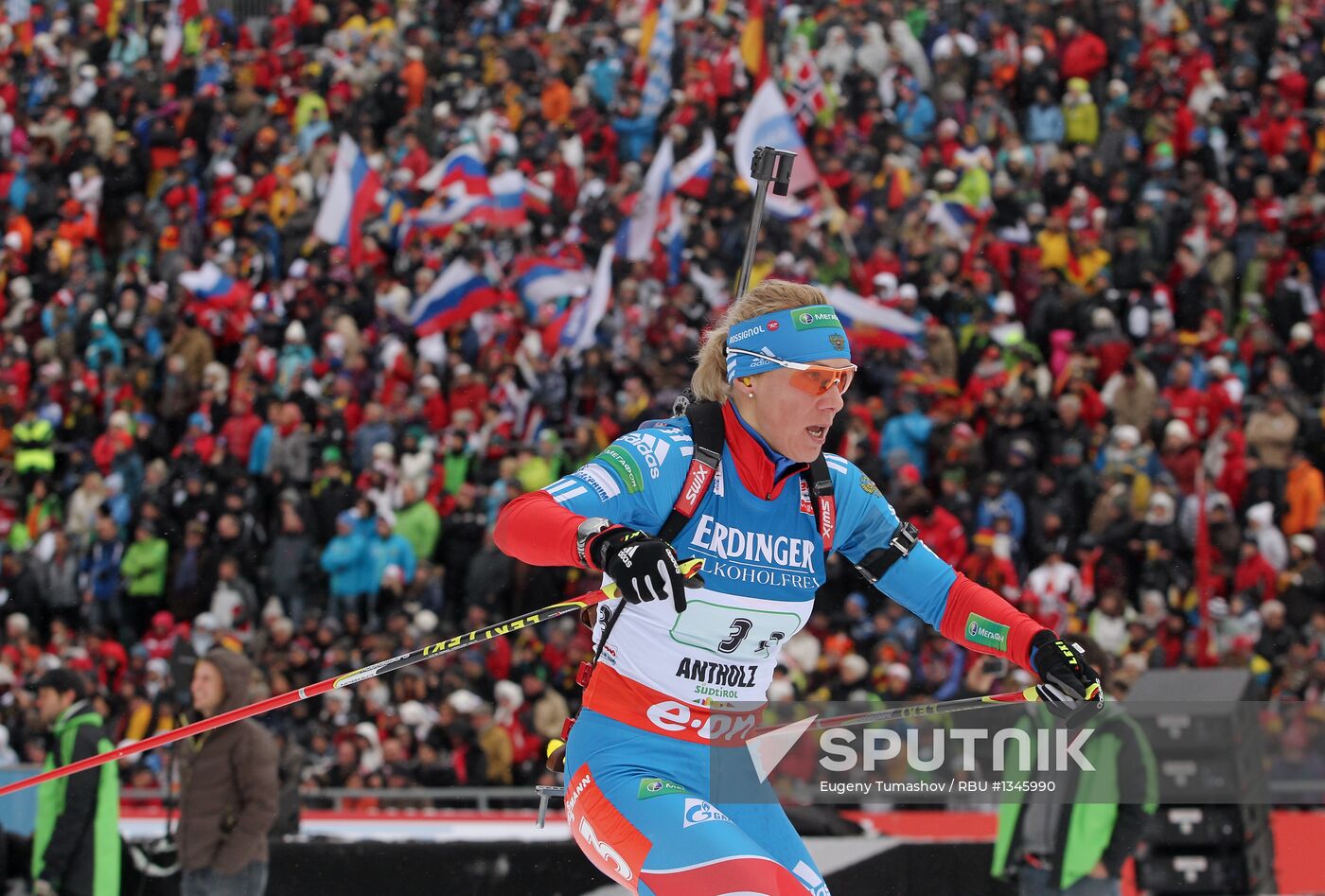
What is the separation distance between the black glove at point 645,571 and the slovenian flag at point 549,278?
1158 cm

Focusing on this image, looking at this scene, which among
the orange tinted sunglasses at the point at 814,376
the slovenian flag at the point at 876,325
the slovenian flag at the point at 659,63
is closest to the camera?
the orange tinted sunglasses at the point at 814,376

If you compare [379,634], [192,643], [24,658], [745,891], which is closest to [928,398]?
[379,634]

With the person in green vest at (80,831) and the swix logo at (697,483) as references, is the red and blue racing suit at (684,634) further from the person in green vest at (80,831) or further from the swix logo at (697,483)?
the person in green vest at (80,831)

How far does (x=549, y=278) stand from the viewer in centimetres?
1585

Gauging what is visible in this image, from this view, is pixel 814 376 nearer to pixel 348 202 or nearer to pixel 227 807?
pixel 227 807

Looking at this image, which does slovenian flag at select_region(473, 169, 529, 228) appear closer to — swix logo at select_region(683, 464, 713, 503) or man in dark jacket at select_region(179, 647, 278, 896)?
man in dark jacket at select_region(179, 647, 278, 896)

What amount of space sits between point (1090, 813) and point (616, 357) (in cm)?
810

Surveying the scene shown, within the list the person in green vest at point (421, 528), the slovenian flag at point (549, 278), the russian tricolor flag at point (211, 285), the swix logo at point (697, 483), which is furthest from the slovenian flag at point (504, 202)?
the swix logo at point (697, 483)

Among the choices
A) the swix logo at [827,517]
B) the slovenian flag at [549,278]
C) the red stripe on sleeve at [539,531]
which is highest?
the red stripe on sleeve at [539,531]

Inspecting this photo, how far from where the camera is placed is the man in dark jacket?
305 inches

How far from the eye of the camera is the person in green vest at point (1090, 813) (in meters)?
7.14

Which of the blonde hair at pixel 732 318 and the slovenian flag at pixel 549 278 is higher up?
the blonde hair at pixel 732 318

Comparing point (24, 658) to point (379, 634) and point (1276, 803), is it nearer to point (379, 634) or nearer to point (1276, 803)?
point (379, 634)

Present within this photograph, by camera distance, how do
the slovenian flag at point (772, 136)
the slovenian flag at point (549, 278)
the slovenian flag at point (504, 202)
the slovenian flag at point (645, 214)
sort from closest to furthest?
the slovenian flag at point (549, 278), the slovenian flag at point (772, 136), the slovenian flag at point (645, 214), the slovenian flag at point (504, 202)
